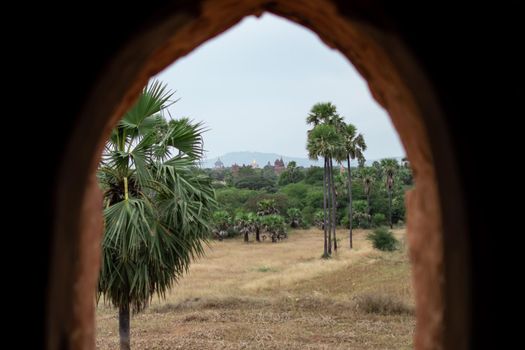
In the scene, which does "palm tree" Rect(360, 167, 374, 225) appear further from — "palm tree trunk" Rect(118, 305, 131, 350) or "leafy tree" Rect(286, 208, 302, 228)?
"palm tree trunk" Rect(118, 305, 131, 350)

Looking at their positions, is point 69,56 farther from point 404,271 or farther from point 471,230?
point 404,271

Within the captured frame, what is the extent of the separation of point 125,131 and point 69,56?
6.88 meters

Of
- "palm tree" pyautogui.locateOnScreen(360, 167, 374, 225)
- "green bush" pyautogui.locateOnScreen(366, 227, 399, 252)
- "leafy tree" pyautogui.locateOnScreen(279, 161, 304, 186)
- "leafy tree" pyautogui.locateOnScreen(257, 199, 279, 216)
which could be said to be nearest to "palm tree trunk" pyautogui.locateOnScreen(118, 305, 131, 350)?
"green bush" pyautogui.locateOnScreen(366, 227, 399, 252)

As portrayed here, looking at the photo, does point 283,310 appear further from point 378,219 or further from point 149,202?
point 378,219

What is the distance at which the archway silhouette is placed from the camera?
1.74m

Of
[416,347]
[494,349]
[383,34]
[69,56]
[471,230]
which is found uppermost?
[383,34]

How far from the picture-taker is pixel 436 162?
6.41 ft

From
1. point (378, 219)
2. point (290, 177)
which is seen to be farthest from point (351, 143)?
point (290, 177)


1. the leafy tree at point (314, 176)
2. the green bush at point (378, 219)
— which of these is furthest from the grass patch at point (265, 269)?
the leafy tree at point (314, 176)

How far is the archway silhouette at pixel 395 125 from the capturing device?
1.74 metres

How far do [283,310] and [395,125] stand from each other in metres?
14.0

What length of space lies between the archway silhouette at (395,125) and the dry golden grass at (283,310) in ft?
31.6

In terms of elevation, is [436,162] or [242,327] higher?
[436,162]

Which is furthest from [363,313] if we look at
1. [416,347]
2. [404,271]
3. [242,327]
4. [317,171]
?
[317,171]
